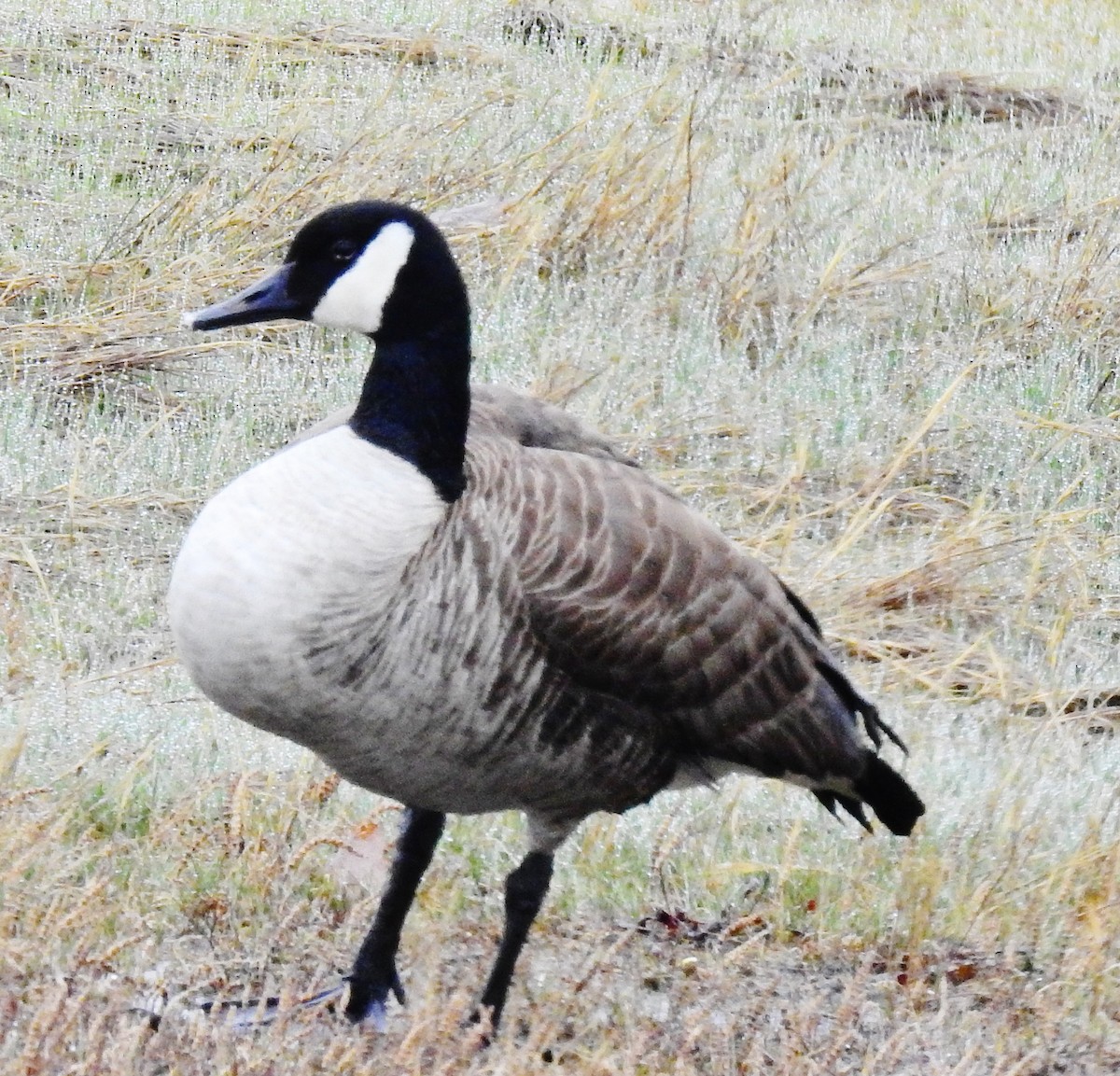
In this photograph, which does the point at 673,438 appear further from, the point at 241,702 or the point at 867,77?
the point at 867,77

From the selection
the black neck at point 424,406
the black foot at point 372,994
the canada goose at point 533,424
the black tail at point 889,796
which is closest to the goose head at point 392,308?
the black neck at point 424,406

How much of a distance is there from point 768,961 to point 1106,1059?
62cm

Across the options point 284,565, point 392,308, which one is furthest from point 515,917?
point 392,308

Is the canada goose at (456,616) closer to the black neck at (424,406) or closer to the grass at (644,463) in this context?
the black neck at (424,406)

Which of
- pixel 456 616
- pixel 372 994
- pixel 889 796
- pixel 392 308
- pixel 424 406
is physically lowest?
pixel 372 994

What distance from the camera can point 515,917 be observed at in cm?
304

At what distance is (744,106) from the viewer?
27.8ft

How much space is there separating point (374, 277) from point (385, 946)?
3.81ft

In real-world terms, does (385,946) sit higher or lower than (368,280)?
lower

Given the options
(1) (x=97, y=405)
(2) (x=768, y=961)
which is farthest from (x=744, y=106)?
(2) (x=768, y=961)

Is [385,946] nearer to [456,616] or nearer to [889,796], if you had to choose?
[456,616]

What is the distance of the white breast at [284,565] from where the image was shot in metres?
2.49

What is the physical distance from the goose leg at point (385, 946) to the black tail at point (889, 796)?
821 millimetres

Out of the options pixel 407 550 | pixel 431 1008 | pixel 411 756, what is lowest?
pixel 431 1008
